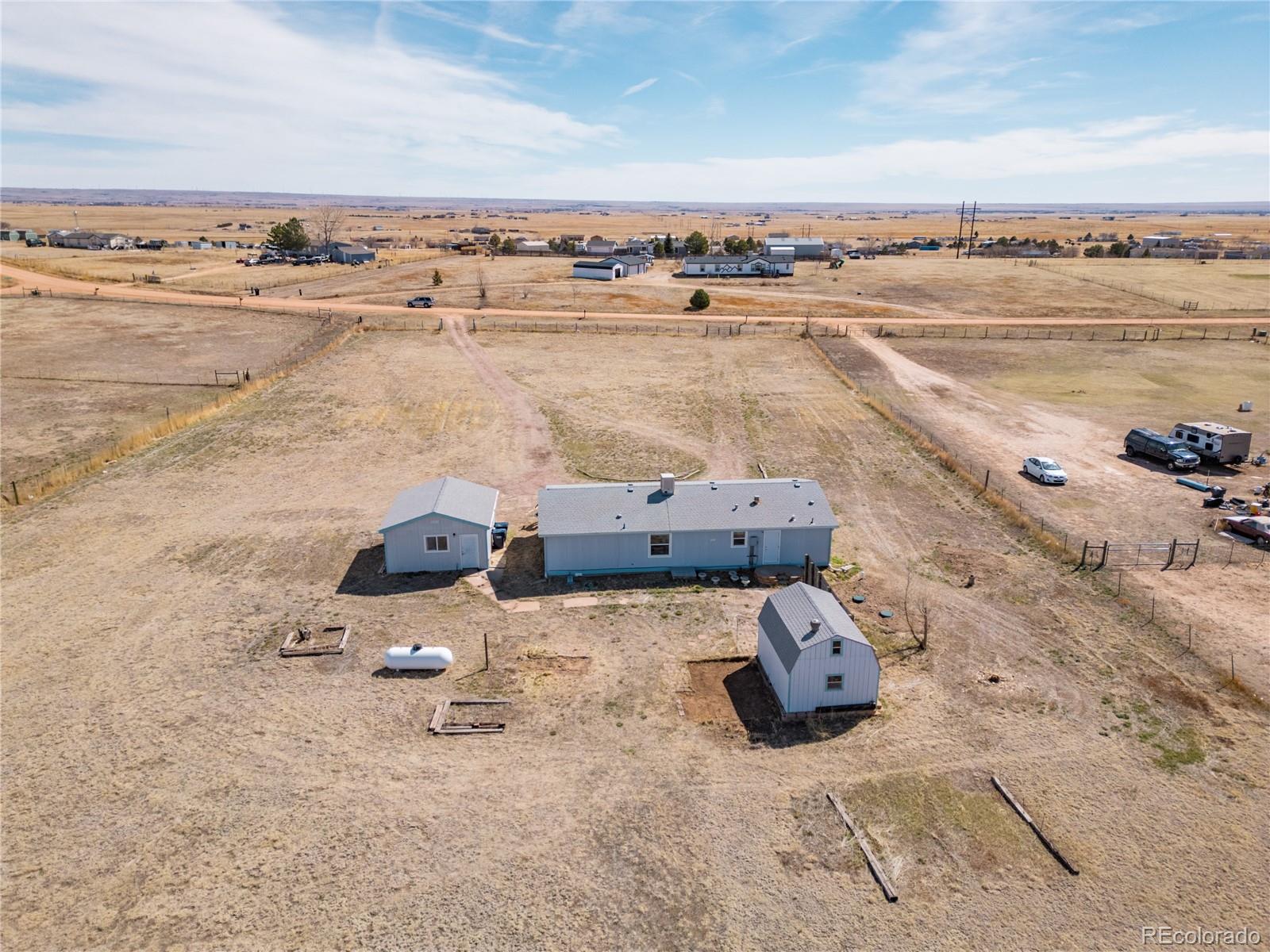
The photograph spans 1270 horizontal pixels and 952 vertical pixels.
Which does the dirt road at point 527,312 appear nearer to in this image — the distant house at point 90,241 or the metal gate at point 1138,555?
the metal gate at point 1138,555

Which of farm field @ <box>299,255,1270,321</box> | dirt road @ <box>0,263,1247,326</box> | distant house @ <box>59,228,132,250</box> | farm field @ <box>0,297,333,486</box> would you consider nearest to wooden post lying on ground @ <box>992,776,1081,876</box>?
farm field @ <box>0,297,333,486</box>

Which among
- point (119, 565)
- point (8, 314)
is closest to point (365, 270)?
point (8, 314)

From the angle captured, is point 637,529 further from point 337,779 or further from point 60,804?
point 60,804

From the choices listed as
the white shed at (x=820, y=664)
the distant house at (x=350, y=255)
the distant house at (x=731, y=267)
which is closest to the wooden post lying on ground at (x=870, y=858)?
the white shed at (x=820, y=664)

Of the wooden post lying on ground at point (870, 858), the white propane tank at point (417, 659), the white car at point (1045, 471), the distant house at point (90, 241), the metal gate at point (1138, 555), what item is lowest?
the wooden post lying on ground at point (870, 858)

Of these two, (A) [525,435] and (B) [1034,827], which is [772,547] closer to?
(B) [1034,827]

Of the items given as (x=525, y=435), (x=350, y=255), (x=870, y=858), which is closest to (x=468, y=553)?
(x=525, y=435)
